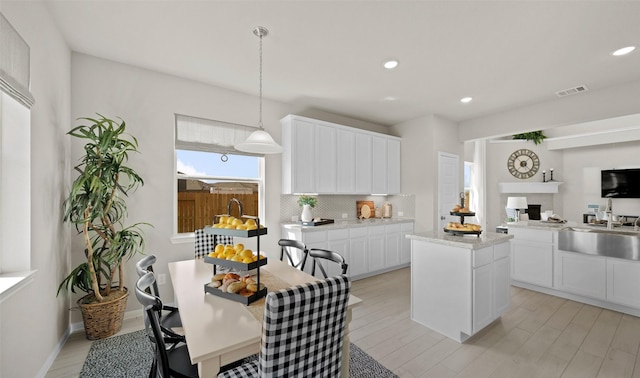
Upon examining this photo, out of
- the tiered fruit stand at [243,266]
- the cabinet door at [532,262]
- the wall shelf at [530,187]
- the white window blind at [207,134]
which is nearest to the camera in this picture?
the tiered fruit stand at [243,266]

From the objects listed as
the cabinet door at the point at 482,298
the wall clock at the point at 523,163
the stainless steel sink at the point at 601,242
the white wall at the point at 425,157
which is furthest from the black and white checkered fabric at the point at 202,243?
the wall clock at the point at 523,163

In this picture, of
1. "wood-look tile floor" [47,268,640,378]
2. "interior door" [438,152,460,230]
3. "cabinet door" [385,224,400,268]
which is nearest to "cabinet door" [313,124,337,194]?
"cabinet door" [385,224,400,268]

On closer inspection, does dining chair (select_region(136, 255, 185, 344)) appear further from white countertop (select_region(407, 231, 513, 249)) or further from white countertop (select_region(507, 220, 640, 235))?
white countertop (select_region(507, 220, 640, 235))

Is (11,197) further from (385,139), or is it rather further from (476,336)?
(385,139)

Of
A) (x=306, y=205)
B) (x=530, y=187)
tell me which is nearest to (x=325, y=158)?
(x=306, y=205)

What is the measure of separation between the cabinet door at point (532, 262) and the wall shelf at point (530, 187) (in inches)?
146

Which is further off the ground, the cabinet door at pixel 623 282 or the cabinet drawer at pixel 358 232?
the cabinet drawer at pixel 358 232

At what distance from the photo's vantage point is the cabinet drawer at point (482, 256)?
2.38m

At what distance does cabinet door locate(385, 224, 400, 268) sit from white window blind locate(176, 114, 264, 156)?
2828 mm

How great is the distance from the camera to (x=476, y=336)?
2531mm

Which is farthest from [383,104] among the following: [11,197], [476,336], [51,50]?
[11,197]

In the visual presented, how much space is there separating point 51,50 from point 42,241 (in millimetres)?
1543

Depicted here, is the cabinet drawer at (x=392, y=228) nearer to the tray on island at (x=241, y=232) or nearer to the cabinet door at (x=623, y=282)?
the cabinet door at (x=623, y=282)

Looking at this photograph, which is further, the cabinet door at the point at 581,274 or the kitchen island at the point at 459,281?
the cabinet door at the point at 581,274
